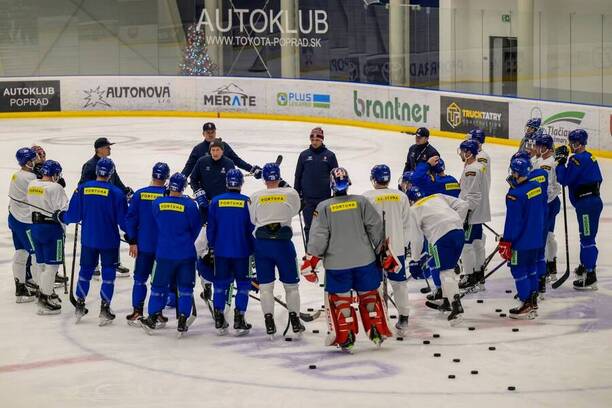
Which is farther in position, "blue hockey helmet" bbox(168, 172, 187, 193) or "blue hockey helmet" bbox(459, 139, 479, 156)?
"blue hockey helmet" bbox(459, 139, 479, 156)

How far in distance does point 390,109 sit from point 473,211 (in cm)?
1388

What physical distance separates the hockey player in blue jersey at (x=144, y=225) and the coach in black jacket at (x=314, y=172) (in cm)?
242

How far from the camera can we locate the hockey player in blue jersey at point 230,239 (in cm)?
977

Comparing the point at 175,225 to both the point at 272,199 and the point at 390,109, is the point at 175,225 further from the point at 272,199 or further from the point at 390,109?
the point at 390,109

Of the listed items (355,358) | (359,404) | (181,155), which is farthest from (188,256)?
(181,155)

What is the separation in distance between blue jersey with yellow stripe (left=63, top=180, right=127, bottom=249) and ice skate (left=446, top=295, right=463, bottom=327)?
2.94 m

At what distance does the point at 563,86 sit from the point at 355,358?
45.0 feet

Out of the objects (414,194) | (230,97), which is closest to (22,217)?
(414,194)

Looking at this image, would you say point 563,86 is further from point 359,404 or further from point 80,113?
point 359,404

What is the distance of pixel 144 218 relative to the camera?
10062mm

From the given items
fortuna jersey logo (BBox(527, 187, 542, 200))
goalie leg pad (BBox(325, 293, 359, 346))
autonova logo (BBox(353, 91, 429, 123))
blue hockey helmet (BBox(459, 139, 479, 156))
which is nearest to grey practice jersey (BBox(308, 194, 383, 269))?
goalie leg pad (BBox(325, 293, 359, 346))

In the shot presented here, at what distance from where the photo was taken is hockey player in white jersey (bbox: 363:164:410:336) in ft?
32.0

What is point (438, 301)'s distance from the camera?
10828 millimetres

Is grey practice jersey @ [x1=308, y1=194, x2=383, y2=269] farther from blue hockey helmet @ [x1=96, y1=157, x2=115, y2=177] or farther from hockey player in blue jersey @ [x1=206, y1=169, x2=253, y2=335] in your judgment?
blue hockey helmet @ [x1=96, y1=157, x2=115, y2=177]
